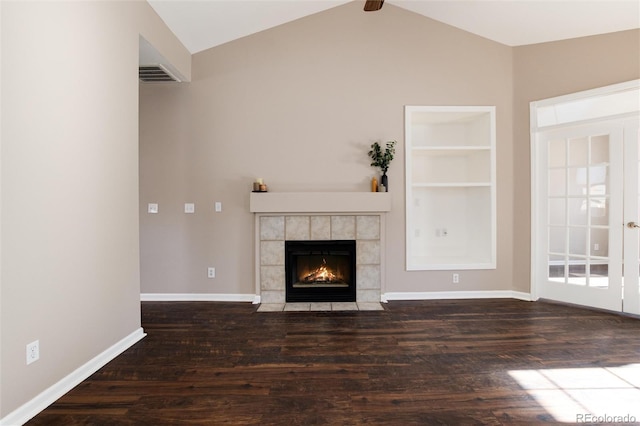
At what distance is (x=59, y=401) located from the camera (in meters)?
2.00

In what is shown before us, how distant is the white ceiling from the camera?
3.29 metres

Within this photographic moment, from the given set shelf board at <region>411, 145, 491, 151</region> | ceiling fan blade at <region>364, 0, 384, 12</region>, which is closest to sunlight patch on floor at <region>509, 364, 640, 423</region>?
shelf board at <region>411, 145, 491, 151</region>

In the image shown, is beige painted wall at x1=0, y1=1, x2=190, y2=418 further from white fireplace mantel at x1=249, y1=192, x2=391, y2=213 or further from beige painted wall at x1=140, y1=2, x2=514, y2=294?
white fireplace mantel at x1=249, y1=192, x2=391, y2=213

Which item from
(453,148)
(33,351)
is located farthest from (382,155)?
(33,351)

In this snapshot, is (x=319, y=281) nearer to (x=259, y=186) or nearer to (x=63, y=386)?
(x=259, y=186)

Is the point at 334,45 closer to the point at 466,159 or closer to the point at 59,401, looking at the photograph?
the point at 466,159

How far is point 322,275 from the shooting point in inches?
166

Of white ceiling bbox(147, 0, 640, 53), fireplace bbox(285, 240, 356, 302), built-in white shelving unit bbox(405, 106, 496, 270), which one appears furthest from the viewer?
built-in white shelving unit bbox(405, 106, 496, 270)

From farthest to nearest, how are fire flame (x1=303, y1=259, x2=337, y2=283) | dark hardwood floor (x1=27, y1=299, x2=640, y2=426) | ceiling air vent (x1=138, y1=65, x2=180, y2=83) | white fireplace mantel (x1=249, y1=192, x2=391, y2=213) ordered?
fire flame (x1=303, y1=259, x2=337, y2=283)
white fireplace mantel (x1=249, y1=192, x2=391, y2=213)
ceiling air vent (x1=138, y1=65, x2=180, y2=83)
dark hardwood floor (x1=27, y1=299, x2=640, y2=426)

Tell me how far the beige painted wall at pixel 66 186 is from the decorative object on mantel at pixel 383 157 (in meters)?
2.55

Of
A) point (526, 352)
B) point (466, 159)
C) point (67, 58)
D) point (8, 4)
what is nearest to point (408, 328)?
point (526, 352)

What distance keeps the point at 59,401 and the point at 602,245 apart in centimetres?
499

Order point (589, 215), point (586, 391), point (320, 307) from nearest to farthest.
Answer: point (586, 391), point (589, 215), point (320, 307)

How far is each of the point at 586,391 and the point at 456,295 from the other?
80.8 inches
